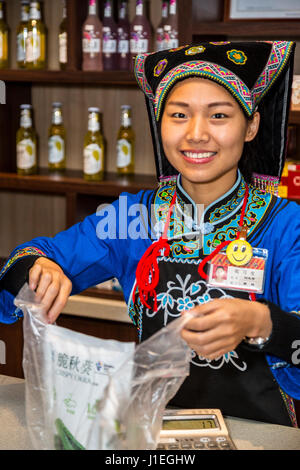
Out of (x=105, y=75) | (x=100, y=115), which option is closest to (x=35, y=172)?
(x=100, y=115)

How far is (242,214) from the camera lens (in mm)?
1234

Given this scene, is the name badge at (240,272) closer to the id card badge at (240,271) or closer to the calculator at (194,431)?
the id card badge at (240,271)

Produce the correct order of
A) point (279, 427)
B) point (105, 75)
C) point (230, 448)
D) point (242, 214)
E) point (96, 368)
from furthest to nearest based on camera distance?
point (105, 75)
point (242, 214)
point (279, 427)
point (230, 448)
point (96, 368)

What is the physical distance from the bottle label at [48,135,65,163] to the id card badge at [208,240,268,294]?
1650 millimetres

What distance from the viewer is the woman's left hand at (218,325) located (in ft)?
2.69

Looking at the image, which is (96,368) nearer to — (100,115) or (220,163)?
(220,163)

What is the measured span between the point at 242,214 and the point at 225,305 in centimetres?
42

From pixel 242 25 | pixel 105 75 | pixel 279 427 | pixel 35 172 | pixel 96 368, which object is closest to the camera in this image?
pixel 96 368

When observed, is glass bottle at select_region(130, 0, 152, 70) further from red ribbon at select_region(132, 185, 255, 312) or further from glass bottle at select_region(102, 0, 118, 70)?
red ribbon at select_region(132, 185, 255, 312)

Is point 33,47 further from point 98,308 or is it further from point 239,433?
point 239,433

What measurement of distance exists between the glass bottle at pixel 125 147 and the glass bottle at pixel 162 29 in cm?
28

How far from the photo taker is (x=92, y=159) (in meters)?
2.50

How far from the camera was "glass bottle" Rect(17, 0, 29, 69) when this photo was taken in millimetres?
2521

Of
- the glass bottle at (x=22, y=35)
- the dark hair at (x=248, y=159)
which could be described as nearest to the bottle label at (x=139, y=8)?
the glass bottle at (x=22, y=35)
